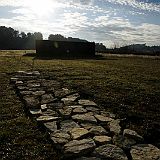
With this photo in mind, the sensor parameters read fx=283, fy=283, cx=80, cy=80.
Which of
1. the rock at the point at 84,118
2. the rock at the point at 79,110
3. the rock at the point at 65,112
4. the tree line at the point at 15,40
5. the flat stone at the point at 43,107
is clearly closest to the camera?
the rock at the point at 84,118

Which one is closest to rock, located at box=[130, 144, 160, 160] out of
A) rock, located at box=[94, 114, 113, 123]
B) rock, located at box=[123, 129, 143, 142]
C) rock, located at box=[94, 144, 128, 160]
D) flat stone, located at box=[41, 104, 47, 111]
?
rock, located at box=[94, 144, 128, 160]

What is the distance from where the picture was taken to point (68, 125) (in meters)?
6.37

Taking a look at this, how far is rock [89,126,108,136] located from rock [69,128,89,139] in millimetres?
133

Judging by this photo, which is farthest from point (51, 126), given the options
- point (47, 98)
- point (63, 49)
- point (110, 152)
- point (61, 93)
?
point (63, 49)

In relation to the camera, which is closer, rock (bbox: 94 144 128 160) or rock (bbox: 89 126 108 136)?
rock (bbox: 94 144 128 160)

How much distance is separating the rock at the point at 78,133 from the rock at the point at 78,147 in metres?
0.23

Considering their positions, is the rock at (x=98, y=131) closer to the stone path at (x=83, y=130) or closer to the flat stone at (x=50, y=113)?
the stone path at (x=83, y=130)

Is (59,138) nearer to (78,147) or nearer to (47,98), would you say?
(78,147)

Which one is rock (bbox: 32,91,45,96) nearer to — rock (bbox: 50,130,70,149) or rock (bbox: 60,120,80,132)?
rock (bbox: 60,120,80,132)

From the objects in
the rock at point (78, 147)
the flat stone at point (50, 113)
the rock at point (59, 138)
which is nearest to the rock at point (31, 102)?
the flat stone at point (50, 113)

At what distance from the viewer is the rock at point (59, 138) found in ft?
17.5

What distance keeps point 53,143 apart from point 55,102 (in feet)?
10.3

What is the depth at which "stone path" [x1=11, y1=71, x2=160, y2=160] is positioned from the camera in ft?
16.1

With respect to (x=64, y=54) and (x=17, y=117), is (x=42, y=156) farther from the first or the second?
(x=64, y=54)
